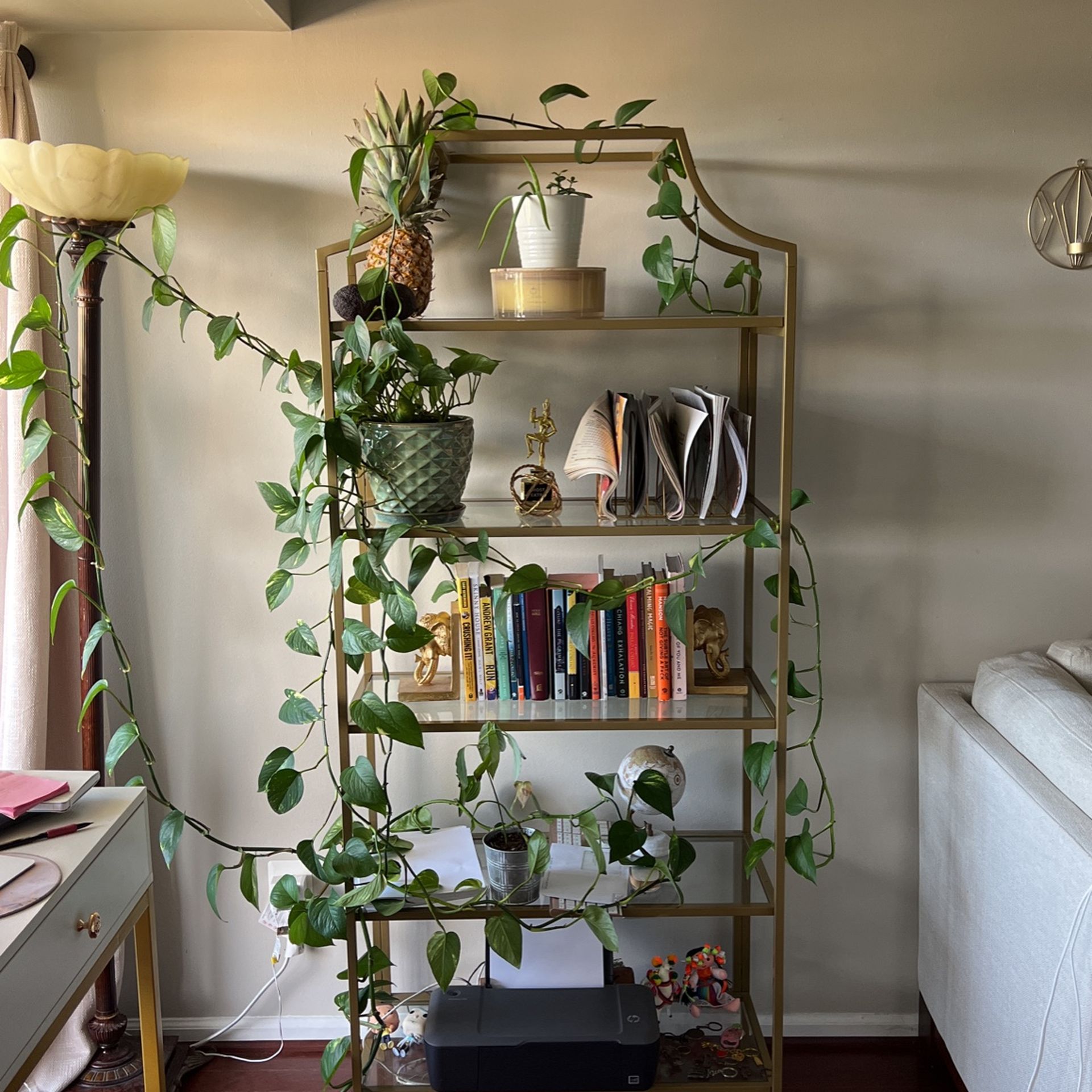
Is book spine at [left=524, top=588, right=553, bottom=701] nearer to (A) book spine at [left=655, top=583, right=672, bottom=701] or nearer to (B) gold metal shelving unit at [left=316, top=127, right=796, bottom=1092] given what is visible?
(B) gold metal shelving unit at [left=316, top=127, right=796, bottom=1092]

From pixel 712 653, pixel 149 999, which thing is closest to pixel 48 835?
pixel 149 999

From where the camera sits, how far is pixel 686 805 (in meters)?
2.20

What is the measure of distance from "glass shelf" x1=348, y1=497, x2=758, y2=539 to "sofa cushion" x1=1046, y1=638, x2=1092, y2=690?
639 mm

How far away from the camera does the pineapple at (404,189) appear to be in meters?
1.78

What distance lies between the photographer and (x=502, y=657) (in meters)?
1.92

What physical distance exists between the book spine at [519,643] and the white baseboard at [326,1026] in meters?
0.88

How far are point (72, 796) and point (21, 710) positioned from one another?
402 millimetres

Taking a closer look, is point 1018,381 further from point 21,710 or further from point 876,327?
point 21,710

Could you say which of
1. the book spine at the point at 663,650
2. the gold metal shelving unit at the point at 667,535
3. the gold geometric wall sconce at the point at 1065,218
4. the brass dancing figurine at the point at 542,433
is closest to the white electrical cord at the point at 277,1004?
the gold metal shelving unit at the point at 667,535

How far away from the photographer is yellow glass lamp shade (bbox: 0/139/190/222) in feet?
5.67

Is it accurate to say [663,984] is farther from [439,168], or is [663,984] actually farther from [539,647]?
[439,168]

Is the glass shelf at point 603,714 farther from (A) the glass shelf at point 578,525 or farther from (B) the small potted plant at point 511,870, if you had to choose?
(A) the glass shelf at point 578,525

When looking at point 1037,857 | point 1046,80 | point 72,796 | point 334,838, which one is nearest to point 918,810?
point 1037,857

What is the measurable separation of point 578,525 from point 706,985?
3.15 ft
